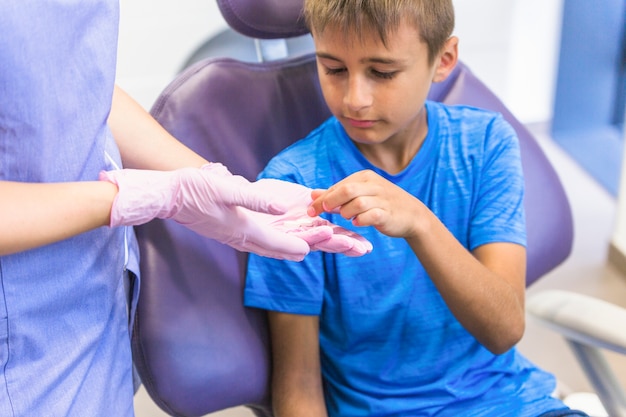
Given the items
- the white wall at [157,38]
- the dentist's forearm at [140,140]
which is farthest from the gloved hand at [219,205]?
the white wall at [157,38]

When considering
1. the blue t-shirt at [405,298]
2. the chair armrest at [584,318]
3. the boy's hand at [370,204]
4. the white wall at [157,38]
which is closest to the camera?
the boy's hand at [370,204]

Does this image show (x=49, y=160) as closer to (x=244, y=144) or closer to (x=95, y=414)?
(x=95, y=414)

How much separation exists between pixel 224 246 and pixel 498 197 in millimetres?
435

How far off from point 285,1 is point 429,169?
357mm

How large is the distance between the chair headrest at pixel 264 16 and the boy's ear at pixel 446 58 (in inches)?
9.1

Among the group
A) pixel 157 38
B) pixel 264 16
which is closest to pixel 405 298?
pixel 264 16

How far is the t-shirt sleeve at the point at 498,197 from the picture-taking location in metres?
1.26

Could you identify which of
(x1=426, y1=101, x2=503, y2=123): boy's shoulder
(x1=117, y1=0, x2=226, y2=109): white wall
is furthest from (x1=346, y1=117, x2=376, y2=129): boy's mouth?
(x1=117, y1=0, x2=226, y2=109): white wall

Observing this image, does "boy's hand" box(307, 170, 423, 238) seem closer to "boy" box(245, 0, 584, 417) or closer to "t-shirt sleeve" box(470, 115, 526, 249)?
"boy" box(245, 0, 584, 417)

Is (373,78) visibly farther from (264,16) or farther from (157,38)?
(157,38)

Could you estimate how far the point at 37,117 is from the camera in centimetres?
85

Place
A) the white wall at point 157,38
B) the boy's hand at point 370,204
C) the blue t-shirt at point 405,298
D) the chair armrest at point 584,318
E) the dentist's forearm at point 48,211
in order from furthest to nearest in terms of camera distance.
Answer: the white wall at point 157,38
the blue t-shirt at point 405,298
the chair armrest at point 584,318
the boy's hand at point 370,204
the dentist's forearm at point 48,211

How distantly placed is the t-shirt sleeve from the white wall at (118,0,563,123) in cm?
147

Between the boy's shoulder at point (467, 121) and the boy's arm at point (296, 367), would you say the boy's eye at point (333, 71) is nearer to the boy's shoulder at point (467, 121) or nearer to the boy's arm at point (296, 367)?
the boy's shoulder at point (467, 121)
